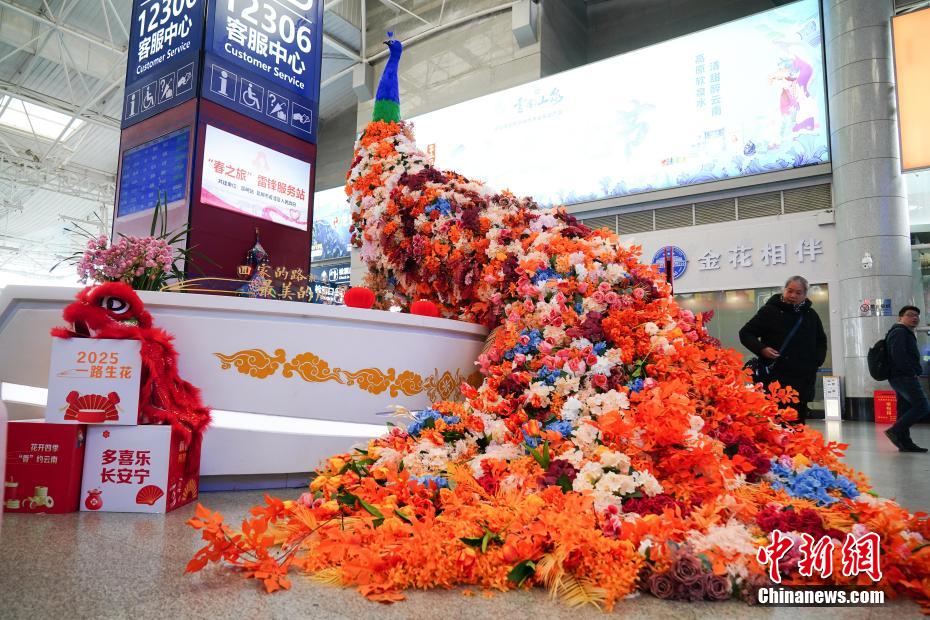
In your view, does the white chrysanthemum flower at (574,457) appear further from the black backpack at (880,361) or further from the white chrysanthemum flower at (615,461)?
the black backpack at (880,361)

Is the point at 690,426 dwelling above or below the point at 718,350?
below

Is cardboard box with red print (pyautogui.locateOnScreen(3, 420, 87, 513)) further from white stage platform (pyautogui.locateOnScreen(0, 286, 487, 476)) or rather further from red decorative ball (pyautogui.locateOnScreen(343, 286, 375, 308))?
red decorative ball (pyautogui.locateOnScreen(343, 286, 375, 308))

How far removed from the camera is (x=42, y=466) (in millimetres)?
2307

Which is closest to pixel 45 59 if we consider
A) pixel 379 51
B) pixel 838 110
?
pixel 379 51

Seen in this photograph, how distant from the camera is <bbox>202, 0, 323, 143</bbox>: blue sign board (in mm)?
4672

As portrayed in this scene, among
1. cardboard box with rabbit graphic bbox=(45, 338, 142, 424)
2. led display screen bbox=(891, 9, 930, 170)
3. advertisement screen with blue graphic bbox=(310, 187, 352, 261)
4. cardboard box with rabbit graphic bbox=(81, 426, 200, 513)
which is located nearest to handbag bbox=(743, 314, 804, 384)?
cardboard box with rabbit graphic bbox=(81, 426, 200, 513)

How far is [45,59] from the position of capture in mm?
12320

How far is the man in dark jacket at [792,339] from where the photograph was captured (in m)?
3.54

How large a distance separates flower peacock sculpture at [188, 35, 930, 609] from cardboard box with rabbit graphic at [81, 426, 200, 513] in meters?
0.46

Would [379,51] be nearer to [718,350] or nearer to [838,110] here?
[838,110]

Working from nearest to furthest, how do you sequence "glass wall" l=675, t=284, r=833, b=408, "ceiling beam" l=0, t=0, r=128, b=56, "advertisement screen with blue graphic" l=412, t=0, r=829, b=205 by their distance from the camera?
1. "advertisement screen with blue graphic" l=412, t=0, r=829, b=205
2. "glass wall" l=675, t=284, r=833, b=408
3. "ceiling beam" l=0, t=0, r=128, b=56

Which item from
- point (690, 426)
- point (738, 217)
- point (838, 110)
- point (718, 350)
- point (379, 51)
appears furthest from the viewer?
point (379, 51)

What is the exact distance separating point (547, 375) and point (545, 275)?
622 millimetres

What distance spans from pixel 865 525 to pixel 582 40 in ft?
42.1
